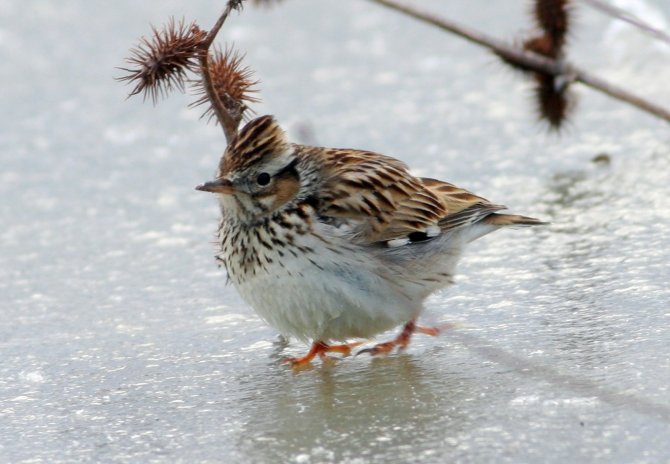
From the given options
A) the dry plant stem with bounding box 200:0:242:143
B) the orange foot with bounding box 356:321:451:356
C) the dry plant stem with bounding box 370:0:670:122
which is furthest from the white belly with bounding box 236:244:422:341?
the dry plant stem with bounding box 370:0:670:122

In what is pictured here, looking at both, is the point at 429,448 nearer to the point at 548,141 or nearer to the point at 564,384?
the point at 564,384

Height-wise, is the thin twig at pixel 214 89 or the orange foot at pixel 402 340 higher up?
the thin twig at pixel 214 89

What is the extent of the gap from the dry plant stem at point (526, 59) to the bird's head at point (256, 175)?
96cm

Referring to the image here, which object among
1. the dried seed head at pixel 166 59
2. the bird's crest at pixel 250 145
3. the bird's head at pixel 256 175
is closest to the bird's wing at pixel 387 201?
the bird's head at pixel 256 175

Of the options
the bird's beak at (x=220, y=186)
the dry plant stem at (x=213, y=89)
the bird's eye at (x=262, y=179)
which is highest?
the dry plant stem at (x=213, y=89)

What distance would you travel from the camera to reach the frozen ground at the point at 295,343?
4.10 meters

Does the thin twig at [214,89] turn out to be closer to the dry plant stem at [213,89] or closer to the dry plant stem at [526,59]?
the dry plant stem at [213,89]

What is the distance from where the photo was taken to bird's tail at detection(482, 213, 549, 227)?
5.57m

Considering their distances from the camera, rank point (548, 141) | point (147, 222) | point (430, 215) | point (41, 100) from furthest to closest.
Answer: point (41, 100) < point (548, 141) < point (147, 222) < point (430, 215)

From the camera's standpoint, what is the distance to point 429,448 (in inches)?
150

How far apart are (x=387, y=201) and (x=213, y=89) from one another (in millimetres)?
876

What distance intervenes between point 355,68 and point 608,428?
5.61 metres

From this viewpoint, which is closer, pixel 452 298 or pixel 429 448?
pixel 429 448

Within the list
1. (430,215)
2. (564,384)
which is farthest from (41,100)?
(564,384)
